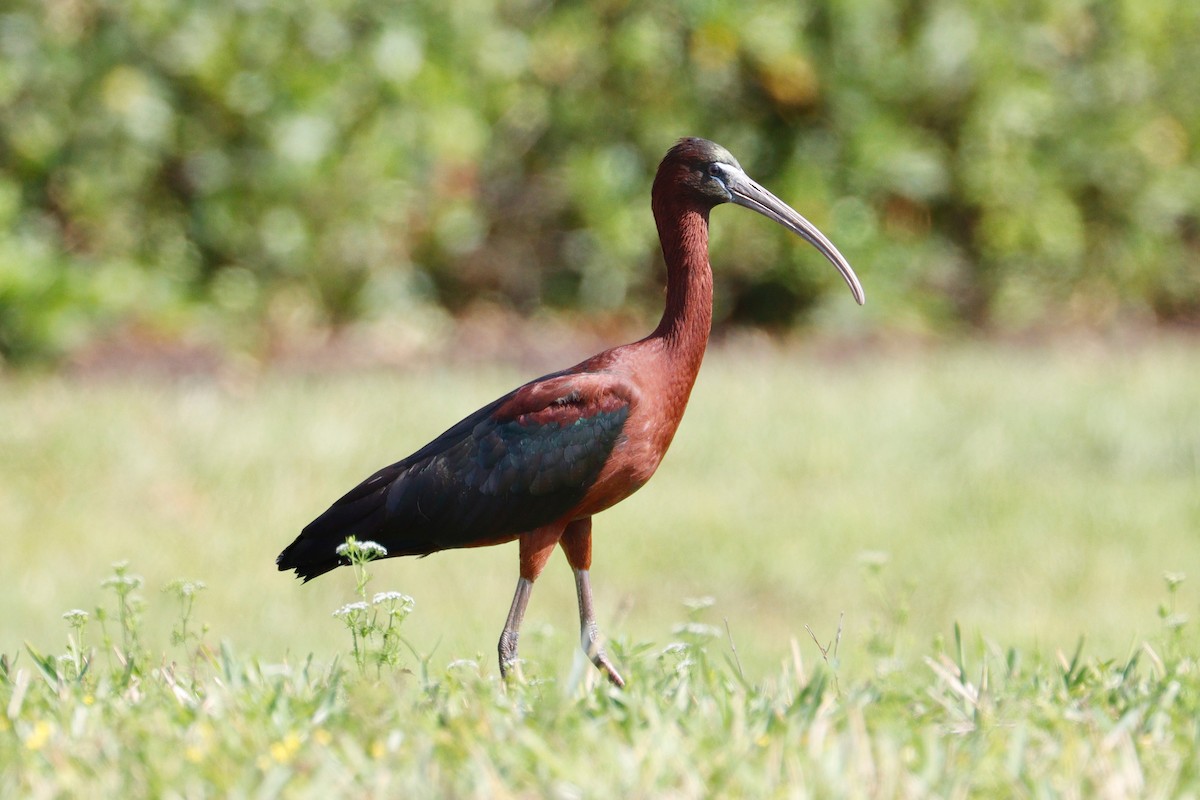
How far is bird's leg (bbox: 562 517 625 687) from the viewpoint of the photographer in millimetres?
4309

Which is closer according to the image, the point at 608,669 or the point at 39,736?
the point at 39,736

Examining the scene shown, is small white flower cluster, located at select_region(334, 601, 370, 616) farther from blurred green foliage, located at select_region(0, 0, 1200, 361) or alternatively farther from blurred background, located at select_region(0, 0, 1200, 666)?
blurred green foliage, located at select_region(0, 0, 1200, 361)

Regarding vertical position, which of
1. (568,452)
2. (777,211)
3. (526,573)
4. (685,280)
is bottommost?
(526,573)

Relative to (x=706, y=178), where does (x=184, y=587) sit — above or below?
below

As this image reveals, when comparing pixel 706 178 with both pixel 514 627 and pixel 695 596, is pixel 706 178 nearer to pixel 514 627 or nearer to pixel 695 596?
pixel 514 627

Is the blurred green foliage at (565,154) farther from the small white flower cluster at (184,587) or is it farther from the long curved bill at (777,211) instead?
the long curved bill at (777,211)

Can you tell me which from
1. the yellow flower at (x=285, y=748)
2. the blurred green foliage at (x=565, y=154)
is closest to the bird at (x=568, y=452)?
the yellow flower at (x=285, y=748)

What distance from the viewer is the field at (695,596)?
3.18m

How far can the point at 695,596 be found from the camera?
6258 millimetres

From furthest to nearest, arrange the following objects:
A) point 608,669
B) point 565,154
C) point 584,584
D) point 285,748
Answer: point 565,154, point 584,584, point 608,669, point 285,748

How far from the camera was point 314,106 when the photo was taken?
30.0ft

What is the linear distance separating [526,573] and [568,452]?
0.34m

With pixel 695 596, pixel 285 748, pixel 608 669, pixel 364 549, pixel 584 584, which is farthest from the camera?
pixel 695 596

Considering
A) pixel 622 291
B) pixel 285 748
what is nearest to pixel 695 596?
pixel 285 748
